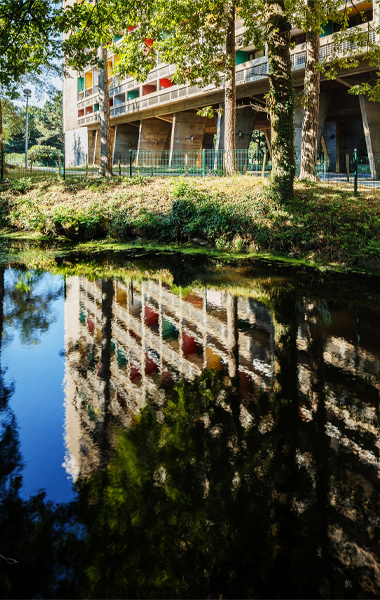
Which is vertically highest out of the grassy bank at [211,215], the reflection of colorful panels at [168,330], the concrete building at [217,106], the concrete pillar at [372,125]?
the concrete building at [217,106]

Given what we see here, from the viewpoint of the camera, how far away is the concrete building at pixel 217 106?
942 inches

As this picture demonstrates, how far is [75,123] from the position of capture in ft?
Result: 177

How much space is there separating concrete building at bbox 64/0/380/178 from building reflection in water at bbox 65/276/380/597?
14175 millimetres

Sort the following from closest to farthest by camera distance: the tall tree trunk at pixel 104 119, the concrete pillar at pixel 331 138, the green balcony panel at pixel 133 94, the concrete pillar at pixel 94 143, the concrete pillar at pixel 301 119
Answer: the tall tree trunk at pixel 104 119 < the concrete pillar at pixel 301 119 < the concrete pillar at pixel 331 138 < the green balcony panel at pixel 133 94 < the concrete pillar at pixel 94 143

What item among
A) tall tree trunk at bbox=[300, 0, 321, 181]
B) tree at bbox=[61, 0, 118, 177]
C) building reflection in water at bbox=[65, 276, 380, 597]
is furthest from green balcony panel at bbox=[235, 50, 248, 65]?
building reflection in water at bbox=[65, 276, 380, 597]

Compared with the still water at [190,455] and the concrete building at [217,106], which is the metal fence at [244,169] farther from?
the still water at [190,455]

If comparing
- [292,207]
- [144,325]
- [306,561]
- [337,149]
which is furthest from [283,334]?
[337,149]

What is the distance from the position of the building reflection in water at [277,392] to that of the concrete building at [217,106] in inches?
558

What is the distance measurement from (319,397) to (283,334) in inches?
84.8

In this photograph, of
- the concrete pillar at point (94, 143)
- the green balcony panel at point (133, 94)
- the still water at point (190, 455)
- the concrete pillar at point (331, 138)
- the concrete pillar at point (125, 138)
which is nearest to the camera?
the still water at point (190, 455)

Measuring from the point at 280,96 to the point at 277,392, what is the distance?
11691mm

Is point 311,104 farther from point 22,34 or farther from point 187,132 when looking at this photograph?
point 187,132

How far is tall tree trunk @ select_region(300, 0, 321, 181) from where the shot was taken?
56.3 ft

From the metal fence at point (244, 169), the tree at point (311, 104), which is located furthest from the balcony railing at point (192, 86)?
the metal fence at point (244, 169)
